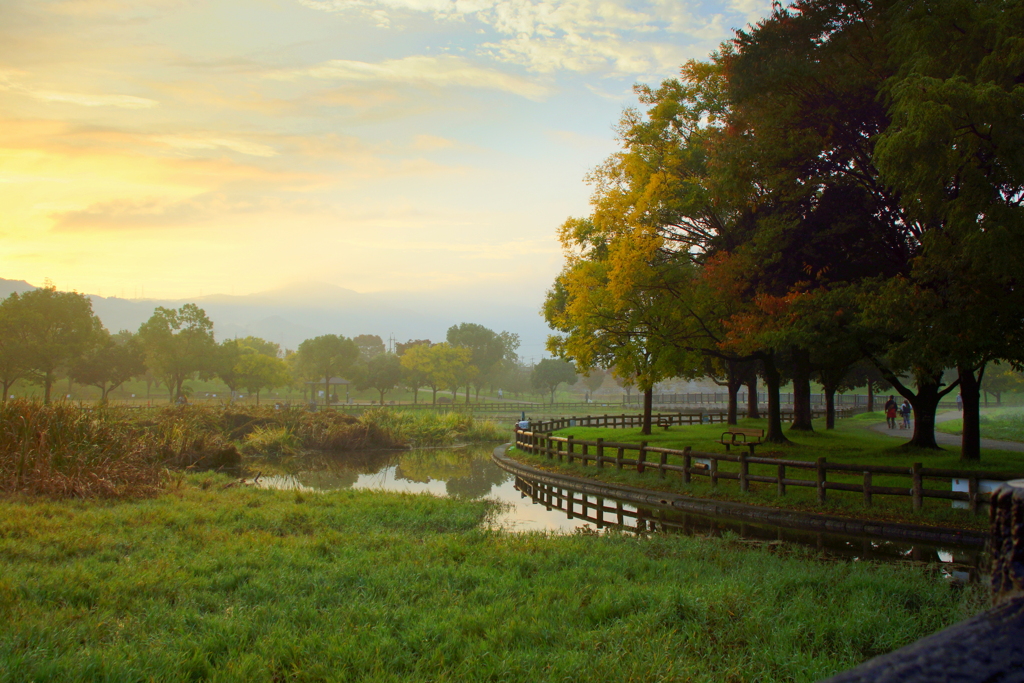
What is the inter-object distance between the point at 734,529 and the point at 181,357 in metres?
66.6

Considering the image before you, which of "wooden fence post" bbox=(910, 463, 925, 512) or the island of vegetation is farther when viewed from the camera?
"wooden fence post" bbox=(910, 463, 925, 512)

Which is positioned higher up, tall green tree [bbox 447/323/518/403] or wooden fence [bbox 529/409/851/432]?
tall green tree [bbox 447/323/518/403]

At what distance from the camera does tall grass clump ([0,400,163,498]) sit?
525 inches

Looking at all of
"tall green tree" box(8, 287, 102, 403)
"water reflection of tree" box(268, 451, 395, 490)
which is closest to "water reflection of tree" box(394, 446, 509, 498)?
"water reflection of tree" box(268, 451, 395, 490)

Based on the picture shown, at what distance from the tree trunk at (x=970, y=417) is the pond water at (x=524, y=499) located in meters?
8.27

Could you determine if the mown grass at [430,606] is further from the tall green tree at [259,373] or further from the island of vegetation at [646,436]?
the tall green tree at [259,373]

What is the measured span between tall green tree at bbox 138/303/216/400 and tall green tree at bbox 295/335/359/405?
15778 millimetres

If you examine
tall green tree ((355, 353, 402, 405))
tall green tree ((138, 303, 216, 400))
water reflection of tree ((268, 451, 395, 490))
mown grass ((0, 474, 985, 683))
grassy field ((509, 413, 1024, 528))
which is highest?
tall green tree ((138, 303, 216, 400))

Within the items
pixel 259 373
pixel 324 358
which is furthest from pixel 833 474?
pixel 324 358

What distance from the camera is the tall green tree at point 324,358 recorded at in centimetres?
8600

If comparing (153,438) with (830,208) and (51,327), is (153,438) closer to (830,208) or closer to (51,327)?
(830,208)

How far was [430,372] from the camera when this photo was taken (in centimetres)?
8381

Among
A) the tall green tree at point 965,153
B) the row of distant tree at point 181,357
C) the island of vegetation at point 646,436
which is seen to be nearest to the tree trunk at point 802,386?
the island of vegetation at point 646,436

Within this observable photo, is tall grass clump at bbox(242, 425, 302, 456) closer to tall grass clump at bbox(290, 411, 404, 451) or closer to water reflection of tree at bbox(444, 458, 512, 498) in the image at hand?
tall grass clump at bbox(290, 411, 404, 451)
